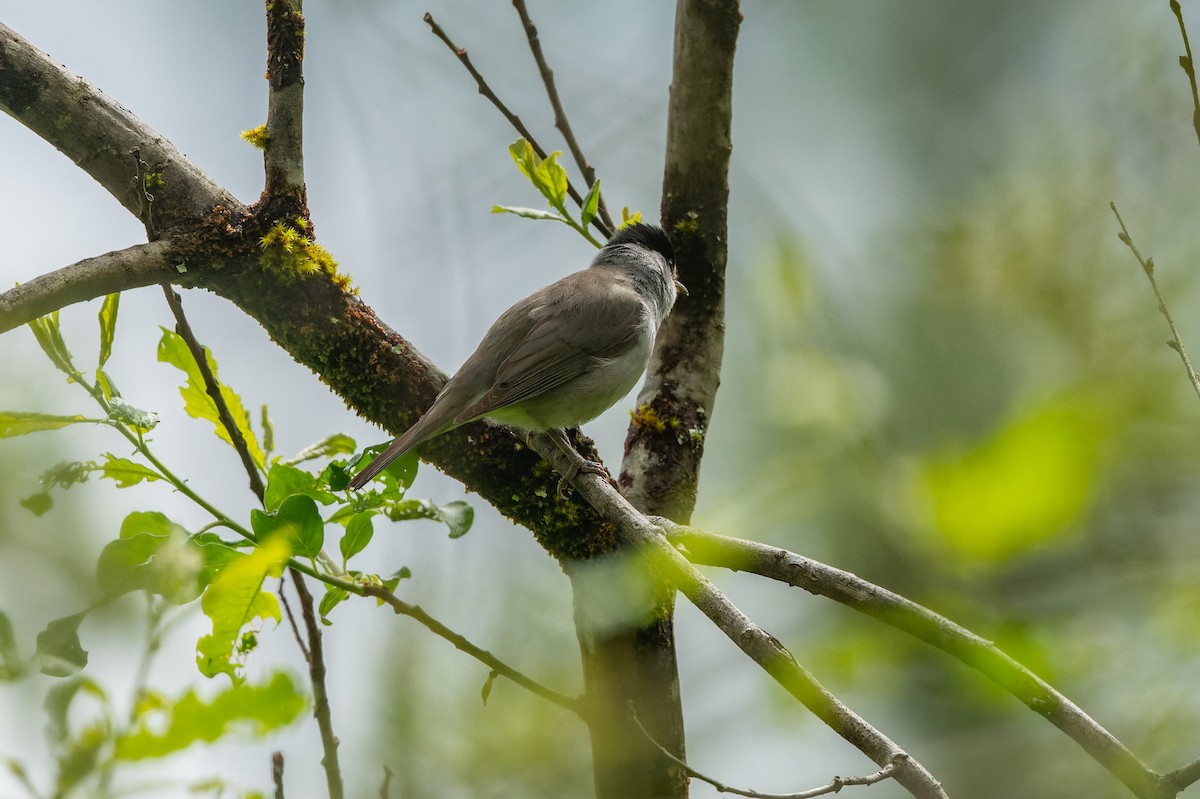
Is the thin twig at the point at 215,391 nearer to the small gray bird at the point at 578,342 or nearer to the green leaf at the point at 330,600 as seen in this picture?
the green leaf at the point at 330,600

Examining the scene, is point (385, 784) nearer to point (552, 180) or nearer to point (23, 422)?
point (23, 422)

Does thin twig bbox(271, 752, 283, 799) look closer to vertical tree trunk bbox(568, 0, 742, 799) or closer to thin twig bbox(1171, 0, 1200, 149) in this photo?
vertical tree trunk bbox(568, 0, 742, 799)

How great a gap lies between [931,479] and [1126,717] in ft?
0.97

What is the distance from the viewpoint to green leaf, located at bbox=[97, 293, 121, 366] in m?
2.13

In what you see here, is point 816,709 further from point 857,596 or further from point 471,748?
point 471,748

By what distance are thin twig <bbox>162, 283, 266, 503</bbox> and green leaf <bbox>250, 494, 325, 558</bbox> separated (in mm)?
321

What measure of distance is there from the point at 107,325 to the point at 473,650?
3.92 feet

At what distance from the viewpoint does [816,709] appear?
1553 mm

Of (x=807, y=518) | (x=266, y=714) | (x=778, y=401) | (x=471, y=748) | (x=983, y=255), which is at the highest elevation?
(x=983, y=255)

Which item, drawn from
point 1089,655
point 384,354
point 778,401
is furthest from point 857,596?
point 384,354

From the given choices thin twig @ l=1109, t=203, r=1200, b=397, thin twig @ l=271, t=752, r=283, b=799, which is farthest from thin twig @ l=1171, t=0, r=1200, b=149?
thin twig @ l=271, t=752, r=283, b=799

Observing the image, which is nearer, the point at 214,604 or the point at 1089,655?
the point at 1089,655

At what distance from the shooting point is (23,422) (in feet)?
5.53

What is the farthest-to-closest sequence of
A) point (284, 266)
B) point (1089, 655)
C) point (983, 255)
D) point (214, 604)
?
point (284, 266)
point (214, 604)
point (983, 255)
point (1089, 655)
